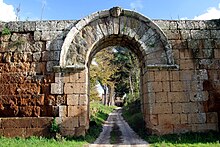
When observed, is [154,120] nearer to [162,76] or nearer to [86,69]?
[162,76]

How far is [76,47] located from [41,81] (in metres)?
1.76

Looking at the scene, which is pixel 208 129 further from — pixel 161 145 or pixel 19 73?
pixel 19 73

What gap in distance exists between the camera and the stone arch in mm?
8945

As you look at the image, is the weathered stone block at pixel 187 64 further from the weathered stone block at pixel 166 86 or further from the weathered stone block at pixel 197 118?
the weathered stone block at pixel 197 118

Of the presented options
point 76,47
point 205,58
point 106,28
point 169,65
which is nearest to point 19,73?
point 76,47

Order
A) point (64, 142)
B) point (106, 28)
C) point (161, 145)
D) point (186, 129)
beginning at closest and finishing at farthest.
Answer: point (161, 145) < point (64, 142) < point (186, 129) < point (106, 28)

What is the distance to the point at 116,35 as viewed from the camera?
30.3 feet

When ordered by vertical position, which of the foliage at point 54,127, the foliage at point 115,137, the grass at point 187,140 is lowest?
the foliage at point 115,137

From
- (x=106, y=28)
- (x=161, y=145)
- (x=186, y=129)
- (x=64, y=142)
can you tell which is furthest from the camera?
(x=106, y=28)

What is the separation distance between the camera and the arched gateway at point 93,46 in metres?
8.65

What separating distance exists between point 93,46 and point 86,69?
0.89 metres

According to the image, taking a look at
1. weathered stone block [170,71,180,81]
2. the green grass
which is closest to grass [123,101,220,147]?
weathered stone block [170,71,180,81]

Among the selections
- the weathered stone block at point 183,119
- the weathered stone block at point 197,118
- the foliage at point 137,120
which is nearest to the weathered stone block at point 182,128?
the weathered stone block at point 183,119

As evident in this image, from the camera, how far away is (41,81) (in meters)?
8.85
